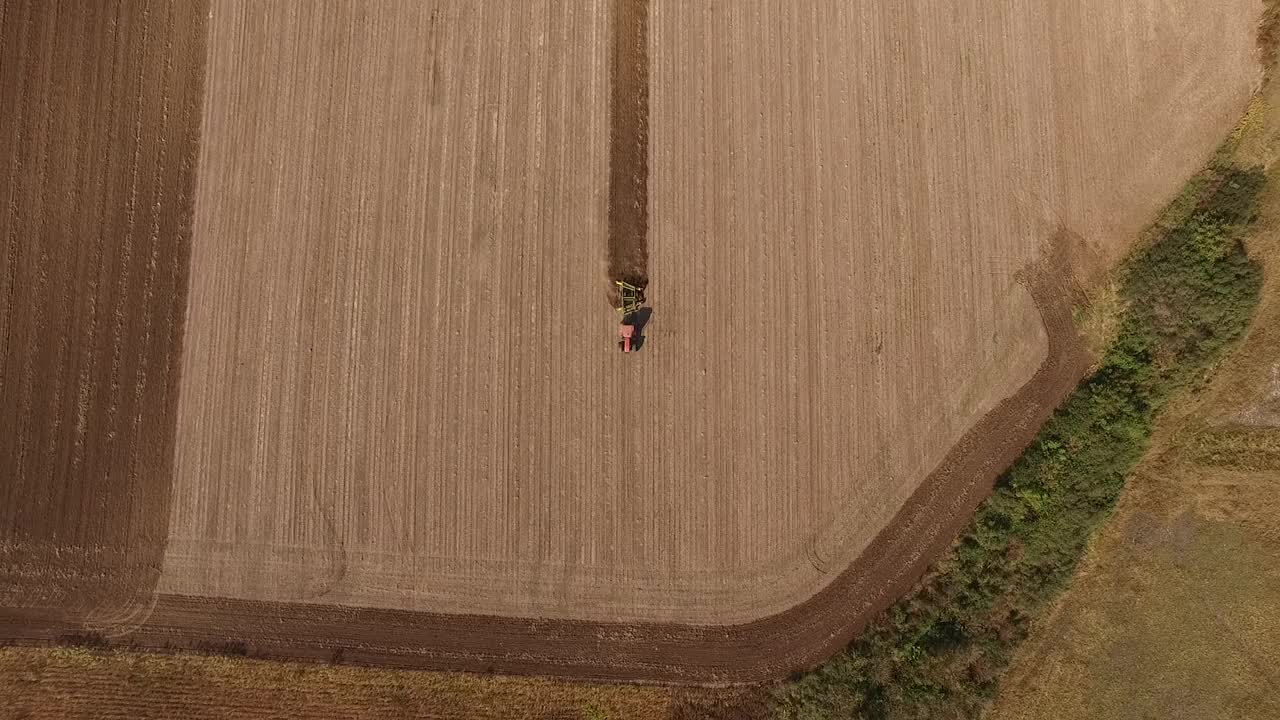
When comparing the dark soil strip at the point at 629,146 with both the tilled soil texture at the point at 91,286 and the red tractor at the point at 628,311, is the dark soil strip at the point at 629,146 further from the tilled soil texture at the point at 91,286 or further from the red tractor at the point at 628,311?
the tilled soil texture at the point at 91,286

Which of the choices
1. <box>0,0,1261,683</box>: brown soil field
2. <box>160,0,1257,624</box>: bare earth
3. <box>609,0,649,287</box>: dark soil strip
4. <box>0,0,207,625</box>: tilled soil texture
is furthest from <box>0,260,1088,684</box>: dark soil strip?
<box>609,0,649,287</box>: dark soil strip

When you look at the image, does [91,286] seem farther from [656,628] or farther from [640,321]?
[656,628]

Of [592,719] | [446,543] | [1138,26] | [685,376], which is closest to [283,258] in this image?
[446,543]

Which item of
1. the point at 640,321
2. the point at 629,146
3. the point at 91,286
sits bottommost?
the point at 640,321

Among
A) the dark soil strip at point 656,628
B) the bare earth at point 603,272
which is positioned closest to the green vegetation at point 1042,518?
the dark soil strip at point 656,628

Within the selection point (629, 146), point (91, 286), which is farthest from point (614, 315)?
point (91, 286)

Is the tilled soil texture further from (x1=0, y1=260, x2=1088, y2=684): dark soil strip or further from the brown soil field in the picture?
(x1=0, y1=260, x2=1088, y2=684): dark soil strip

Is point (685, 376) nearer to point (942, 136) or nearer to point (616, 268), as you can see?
point (616, 268)
